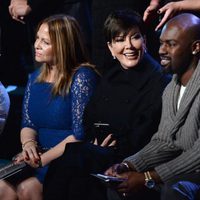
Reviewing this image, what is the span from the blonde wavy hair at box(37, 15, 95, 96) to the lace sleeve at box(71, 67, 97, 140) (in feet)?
0.17

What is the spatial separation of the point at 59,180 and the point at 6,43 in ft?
6.13

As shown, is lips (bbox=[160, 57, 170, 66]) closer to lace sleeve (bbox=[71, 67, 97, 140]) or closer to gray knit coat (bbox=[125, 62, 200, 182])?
gray knit coat (bbox=[125, 62, 200, 182])

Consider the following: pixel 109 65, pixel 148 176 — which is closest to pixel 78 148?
pixel 148 176

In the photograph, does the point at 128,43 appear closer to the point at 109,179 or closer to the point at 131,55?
the point at 131,55

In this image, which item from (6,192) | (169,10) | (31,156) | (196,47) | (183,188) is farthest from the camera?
(31,156)

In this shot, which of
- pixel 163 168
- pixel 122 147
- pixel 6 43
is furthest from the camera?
pixel 6 43

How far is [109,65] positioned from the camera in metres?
3.19

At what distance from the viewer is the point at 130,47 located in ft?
9.32

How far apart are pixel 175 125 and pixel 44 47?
932mm

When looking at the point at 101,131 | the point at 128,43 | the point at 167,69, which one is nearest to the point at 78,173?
the point at 101,131

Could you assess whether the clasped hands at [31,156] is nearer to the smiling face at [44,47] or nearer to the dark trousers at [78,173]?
the dark trousers at [78,173]

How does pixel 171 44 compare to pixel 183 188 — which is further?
pixel 171 44

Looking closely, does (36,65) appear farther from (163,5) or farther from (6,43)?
(163,5)

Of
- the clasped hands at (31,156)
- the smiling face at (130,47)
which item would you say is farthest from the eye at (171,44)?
the clasped hands at (31,156)
